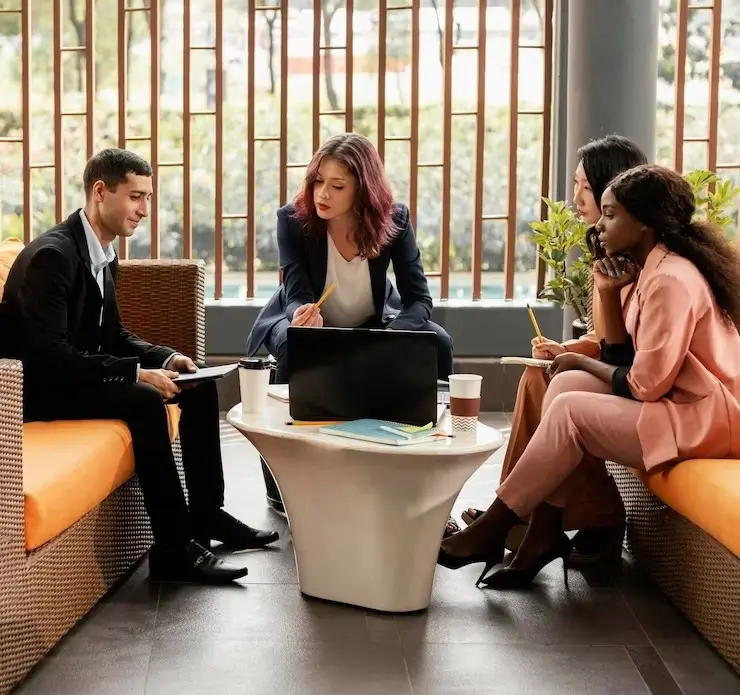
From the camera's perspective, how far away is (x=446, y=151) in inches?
225

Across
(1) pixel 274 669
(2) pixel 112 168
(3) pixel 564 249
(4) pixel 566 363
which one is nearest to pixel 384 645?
(1) pixel 274 669

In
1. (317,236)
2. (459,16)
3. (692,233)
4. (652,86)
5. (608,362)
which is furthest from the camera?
(459,16)

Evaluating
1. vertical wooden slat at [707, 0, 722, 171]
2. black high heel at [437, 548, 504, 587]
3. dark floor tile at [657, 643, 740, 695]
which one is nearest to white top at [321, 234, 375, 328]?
black high heel at [437, 548, 504, 587]

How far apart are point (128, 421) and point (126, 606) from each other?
0.50m

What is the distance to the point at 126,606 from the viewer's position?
3.00 meters

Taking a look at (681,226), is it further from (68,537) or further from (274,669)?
(68,537)

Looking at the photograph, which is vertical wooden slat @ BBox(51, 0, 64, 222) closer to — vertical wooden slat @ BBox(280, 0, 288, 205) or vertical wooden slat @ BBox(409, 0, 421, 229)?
vertical wooden slat @ BBox(280, 0, 288, 205)

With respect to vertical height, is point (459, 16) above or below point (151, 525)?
above

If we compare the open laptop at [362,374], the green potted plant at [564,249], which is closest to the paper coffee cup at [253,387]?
the open laptop at [362,374]

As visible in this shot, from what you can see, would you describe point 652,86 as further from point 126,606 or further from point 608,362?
point 126,606

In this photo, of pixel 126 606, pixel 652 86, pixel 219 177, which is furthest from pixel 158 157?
pixel 126 606

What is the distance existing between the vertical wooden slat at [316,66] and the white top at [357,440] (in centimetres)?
287

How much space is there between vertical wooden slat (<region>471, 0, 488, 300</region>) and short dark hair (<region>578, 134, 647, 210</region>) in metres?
2.03

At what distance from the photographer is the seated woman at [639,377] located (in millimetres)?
2881
